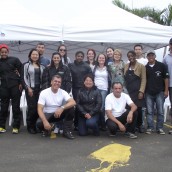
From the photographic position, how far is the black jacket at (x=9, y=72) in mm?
6344

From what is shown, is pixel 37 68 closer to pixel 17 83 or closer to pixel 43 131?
pixel 17 83

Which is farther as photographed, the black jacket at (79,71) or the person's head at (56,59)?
the black jacket at (79,71)

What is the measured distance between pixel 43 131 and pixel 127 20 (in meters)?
3.65

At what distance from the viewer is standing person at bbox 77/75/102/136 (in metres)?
6.41

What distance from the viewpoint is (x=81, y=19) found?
8.23 m

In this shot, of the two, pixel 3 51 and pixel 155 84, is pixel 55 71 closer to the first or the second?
pixel 3 51

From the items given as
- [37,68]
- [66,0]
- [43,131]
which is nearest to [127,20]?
[66,0]

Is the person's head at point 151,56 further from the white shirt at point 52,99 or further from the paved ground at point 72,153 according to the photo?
the white shirt at point 52,99

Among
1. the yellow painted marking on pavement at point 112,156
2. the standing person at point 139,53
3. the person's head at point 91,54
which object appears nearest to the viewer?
the yellow painted marking on pavement at point 112,156

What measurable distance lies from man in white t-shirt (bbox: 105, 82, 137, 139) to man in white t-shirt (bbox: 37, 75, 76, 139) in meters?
0.71

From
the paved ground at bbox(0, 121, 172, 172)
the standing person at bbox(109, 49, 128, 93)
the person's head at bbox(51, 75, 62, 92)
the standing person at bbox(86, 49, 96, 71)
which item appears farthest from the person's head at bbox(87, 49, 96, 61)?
the paved ground at bbox(0, 121, 172, 172)

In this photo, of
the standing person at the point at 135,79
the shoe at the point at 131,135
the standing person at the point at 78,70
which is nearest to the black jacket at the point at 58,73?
the standing person at the point at 78,70

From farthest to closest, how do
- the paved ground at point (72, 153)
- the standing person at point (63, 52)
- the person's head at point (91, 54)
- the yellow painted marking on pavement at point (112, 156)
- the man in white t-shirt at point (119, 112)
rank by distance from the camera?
the standing person at point (63, 52) < the person's head at point (91, 54) < the man in white t-shirt at point (119, 112) < the yellow painted marking on pavement at point (112, 156) < the paved ground at point (72, 153)

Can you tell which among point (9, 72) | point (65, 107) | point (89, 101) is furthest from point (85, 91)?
point (9, 72)
